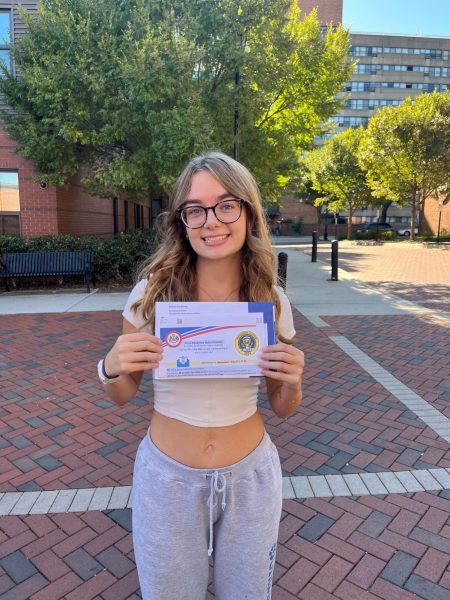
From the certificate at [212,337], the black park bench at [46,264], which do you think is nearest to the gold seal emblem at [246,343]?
the certificate at [212,337]

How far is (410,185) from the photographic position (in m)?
27.3

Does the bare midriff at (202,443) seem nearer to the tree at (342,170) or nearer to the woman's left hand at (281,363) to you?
the woman's left hand at (281,363)

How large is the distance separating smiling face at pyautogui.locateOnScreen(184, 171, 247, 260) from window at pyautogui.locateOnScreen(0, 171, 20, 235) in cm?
1211

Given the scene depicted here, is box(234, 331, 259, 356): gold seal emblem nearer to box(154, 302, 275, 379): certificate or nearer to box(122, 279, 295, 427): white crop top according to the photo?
box(154, 302, 275, 379): certificate

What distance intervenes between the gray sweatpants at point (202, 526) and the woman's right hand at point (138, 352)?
0.31 metres

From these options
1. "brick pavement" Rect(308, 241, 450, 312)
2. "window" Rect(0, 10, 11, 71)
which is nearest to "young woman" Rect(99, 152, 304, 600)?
"brick pavement" Rect(308, 241, 450, 312)

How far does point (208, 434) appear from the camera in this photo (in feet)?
4.78

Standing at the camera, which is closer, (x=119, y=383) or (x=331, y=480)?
(x=119, y=383)

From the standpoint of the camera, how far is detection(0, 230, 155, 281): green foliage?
11281 mm

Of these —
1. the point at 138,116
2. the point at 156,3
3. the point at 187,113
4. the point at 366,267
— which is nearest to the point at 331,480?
the point at 187,113

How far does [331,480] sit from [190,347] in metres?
2.36

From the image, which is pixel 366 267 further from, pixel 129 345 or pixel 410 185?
pixel 129 345

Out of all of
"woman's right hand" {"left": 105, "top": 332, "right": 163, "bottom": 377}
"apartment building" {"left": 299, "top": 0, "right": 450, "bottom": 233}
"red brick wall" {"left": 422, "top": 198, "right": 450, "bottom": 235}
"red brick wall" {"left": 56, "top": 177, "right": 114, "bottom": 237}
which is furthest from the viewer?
"apartment building" {"left": 299, "top": 0, "right": 450, "bottom": 233}

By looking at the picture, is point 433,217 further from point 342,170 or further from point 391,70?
point 391,70
